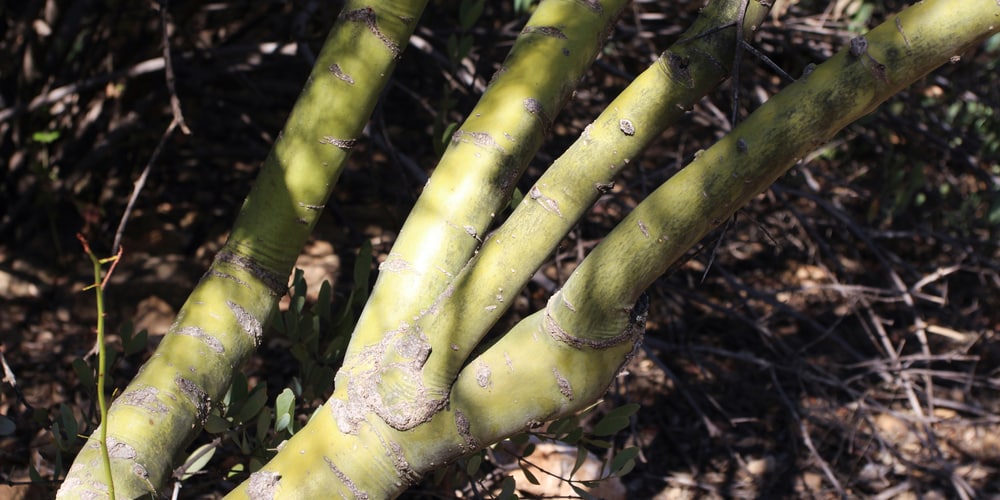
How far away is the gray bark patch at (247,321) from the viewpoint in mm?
1695

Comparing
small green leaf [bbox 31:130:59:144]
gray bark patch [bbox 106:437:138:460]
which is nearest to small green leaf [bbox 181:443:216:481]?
gray bark patch [bbox 106:437:138:460]

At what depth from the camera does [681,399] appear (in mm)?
3445

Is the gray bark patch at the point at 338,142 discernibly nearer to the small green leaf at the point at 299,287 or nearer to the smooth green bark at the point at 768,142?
the small green leaf at the point at 299,287

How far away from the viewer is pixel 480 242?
5.45 ft

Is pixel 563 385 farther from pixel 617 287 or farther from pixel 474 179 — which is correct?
pixel 474 179

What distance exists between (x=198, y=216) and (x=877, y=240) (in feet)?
10.2

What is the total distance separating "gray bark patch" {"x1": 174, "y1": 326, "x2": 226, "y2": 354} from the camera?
5.34ft


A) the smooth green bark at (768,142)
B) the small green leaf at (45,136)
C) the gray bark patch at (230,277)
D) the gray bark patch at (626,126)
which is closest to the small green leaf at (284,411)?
the gray bark patch at (230,277)

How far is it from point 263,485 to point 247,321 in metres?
0.39

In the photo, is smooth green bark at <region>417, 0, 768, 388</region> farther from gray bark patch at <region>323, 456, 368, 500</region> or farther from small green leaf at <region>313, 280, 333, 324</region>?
small green leaf at <region>313, 280, 333, 324</region>

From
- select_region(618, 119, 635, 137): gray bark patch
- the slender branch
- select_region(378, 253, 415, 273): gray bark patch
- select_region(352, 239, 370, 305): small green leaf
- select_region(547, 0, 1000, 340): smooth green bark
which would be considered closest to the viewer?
the slender branch

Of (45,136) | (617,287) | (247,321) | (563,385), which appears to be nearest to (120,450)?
(247,321)

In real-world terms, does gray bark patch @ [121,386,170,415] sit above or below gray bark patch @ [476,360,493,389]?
below

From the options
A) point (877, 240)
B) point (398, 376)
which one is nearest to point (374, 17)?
point (398, 376)
